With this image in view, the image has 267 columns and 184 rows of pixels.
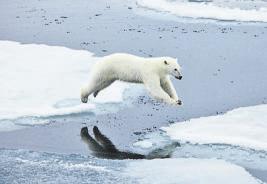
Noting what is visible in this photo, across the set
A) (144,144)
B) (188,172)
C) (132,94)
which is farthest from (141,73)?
(188,172)

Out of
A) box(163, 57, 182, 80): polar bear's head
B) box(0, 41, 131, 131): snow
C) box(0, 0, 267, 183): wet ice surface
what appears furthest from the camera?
box(0, 41, 131, 131): snow

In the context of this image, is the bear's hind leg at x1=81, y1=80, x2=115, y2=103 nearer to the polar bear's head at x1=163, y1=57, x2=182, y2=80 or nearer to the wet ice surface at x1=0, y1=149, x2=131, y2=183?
the polar bear's head at x1=163, y1=57, x2=182, y2=80

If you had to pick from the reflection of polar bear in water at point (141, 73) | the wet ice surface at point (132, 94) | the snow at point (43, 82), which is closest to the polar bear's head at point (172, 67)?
the reflection of polar bear in water at point (141, 73)

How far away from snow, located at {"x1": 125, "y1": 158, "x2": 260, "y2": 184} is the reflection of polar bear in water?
1.51m

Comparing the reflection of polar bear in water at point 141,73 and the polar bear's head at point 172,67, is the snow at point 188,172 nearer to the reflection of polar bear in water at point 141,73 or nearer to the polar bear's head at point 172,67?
the reflection of polar bear in water at point 141,73

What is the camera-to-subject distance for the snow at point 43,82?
29.5ft

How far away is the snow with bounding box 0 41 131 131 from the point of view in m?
9.00

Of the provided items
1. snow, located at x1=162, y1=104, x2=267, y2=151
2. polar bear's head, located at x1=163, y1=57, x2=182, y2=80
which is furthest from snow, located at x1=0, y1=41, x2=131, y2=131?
snow, located at x1=162, y1=104, x2=267, y2=151

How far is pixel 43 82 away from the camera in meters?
10.3

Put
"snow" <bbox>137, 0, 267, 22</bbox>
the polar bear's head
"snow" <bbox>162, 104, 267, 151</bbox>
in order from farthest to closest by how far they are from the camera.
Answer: "snow" <bbox>137, 0, 267, 22</bbox> → the polar bear's head → "snow" <bbox>162, 104, 267, 151</bbox>

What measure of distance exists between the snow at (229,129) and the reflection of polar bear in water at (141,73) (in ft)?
1.62

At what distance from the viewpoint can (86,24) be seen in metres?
15.1

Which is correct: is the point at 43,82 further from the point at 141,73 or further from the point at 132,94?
the point at 141,73

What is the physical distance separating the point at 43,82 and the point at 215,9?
747 cm
